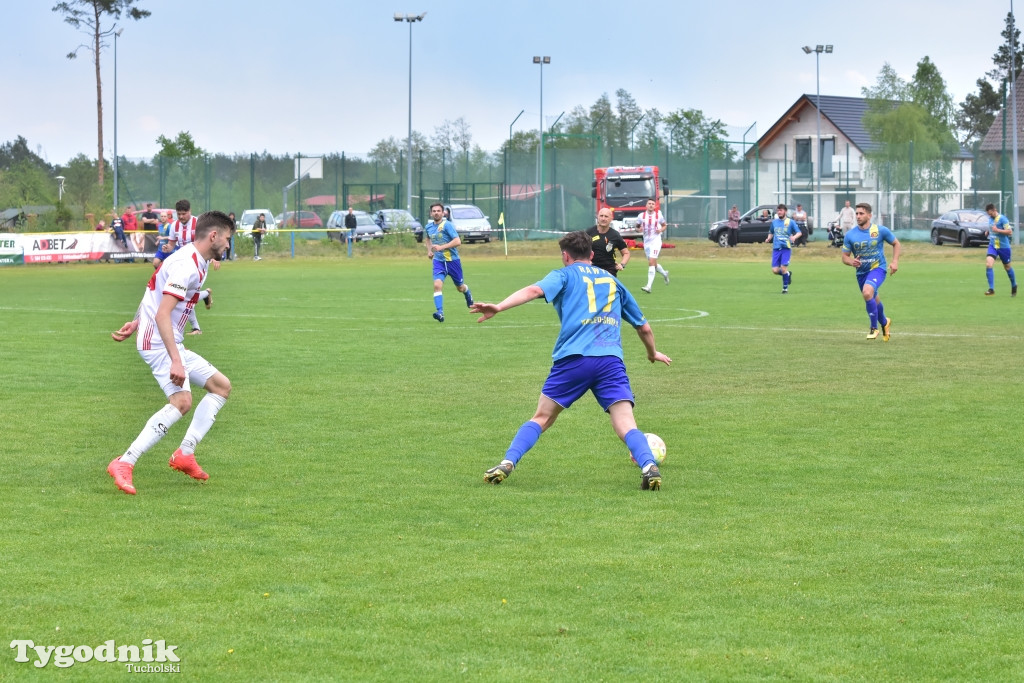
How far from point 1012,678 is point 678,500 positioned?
3495mm

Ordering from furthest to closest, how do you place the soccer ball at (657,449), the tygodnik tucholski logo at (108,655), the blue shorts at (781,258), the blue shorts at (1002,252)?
the blue shorts at (781,258), the blue shorts at (1002,252), the soccer ball at (657,449), the tygodnik tucholski logo at (108,655)

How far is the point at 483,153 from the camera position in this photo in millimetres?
65312

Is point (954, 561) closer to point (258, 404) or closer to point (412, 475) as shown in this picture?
point (412, 475)

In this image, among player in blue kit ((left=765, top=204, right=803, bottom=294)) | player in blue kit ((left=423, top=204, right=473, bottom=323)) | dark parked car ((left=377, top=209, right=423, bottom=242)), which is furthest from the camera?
dark parked car ((left=377, top=209, right=423, bottom=242))

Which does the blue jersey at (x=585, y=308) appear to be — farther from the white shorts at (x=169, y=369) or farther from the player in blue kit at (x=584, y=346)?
the white shorts at (x=169, y=369)

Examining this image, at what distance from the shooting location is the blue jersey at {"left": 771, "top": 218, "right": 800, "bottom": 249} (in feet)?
101

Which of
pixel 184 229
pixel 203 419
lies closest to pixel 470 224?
pixel 184 229

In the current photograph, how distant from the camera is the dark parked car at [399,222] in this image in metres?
55.6

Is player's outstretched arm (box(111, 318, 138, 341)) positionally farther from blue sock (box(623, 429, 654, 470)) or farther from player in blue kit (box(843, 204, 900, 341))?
player in blue kit (box(843, 204, 900, 341))

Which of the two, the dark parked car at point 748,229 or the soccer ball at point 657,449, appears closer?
the soccer ball at point 657,449

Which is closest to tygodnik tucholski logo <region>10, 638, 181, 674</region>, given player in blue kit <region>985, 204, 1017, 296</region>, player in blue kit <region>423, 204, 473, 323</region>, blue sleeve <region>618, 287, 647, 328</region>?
blue sleeve <region>618, 287, 647, 328</region>

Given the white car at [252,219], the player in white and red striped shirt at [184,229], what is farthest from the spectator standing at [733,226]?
the player in white and red striped shirt at [184,229]

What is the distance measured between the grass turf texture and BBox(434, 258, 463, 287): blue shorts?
5.93 metres

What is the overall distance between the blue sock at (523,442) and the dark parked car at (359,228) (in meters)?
43.4
